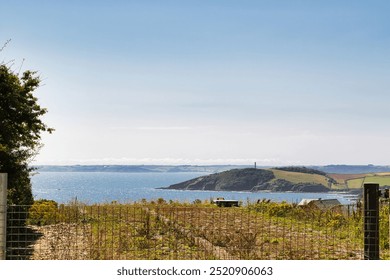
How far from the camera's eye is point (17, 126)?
58.1 feet

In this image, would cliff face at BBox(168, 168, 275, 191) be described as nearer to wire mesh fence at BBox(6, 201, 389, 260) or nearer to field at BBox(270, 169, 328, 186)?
field at BBox(270, 169, 328, 186)

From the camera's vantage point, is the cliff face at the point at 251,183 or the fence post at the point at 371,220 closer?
the fence post at the point at 371,220

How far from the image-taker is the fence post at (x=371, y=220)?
11227 mm

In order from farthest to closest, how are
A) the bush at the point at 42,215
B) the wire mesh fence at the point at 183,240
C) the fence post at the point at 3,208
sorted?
the bush at the point at 42,215
the wire mesh fence at the point at 183,240
the fence post at the point at 3,208

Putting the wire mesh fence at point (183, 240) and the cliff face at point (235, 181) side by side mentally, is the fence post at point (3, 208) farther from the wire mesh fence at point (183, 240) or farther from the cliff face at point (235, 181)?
the cliff face at point (235, 181)

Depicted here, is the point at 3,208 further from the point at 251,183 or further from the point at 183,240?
the point at 251,183

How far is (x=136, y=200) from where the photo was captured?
26.5m

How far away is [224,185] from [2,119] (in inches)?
6784

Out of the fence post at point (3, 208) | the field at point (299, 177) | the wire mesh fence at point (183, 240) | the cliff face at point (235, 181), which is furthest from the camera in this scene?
the field at point (299, 177)

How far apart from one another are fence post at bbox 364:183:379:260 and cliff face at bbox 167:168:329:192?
15594 cm

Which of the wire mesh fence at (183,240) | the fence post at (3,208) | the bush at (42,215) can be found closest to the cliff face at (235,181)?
the bush at (42,215)

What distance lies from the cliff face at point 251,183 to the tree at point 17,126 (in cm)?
14999
